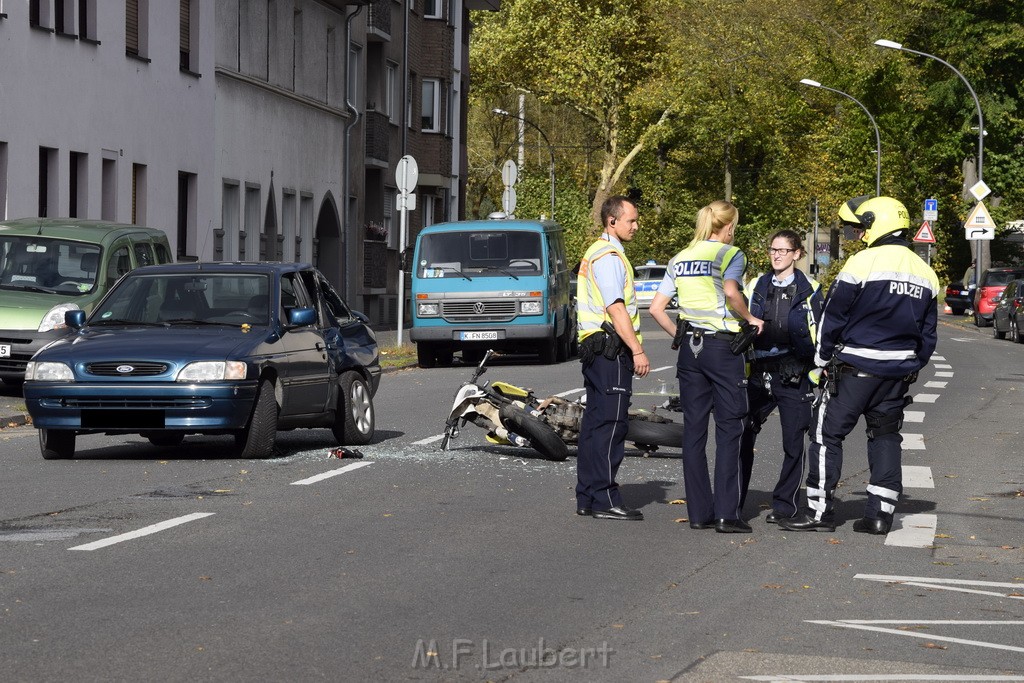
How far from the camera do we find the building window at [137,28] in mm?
30625

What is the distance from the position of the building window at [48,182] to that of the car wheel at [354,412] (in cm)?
1386

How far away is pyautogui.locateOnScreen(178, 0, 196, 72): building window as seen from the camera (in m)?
32.8

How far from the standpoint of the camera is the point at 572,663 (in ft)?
20.8

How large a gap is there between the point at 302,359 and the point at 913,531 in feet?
18.0

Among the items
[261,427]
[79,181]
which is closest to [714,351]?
[261,427]

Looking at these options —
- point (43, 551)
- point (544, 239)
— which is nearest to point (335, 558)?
point (43, 551)

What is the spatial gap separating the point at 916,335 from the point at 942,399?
41.5 ft

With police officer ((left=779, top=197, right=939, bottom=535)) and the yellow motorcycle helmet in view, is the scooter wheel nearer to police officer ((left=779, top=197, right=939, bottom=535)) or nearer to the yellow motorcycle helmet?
police officer ((left=779, top=197, right=939, bottom=535))

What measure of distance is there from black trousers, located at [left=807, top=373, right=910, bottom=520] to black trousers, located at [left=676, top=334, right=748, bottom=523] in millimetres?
451

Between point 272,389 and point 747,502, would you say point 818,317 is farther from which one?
point 272,389

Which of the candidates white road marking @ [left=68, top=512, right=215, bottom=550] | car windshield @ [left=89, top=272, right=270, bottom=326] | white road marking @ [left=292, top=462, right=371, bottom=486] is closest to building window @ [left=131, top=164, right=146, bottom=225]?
→ car windshield @ [left=89, top=272, right=270, bottom=326]

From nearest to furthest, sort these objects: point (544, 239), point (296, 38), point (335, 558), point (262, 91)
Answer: point (335, 558)
point (544, 239)
point (262, 91)
point (296, 38)

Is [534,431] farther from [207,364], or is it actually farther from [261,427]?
[207,364]

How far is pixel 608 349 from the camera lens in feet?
32.8
